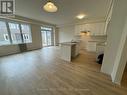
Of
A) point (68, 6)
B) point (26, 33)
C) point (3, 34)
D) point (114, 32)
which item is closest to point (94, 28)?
point (68, 6)

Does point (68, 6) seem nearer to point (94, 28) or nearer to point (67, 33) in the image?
point (94, 28)

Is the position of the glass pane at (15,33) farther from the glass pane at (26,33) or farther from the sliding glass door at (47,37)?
the sliding glass door at (47,37)

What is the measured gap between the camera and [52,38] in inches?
373

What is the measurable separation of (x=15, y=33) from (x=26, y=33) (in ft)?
2.89

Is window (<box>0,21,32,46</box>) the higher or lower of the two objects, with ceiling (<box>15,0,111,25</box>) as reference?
lower

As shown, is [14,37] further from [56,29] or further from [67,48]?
[56,29]

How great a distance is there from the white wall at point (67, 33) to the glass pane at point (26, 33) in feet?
13.1

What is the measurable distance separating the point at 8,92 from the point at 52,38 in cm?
802

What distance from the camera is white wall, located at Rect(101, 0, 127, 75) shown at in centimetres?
212

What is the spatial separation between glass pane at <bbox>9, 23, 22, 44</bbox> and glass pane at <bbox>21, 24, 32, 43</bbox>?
39 centimetres

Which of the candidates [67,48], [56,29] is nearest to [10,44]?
[67,48]

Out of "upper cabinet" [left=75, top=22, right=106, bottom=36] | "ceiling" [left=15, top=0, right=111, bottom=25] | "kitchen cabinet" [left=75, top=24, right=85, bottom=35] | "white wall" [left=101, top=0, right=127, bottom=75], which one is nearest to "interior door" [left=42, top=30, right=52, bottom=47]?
Answer: "kitchen cabinet" [left=75, top=24, right=85, bottom=35]

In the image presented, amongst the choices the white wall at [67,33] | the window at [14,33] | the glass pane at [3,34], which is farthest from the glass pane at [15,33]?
the white wall at [67,33]

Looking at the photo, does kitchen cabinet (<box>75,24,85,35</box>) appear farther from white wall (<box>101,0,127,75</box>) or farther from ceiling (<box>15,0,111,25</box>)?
white wall (<box>101,0,127,75</box>)
